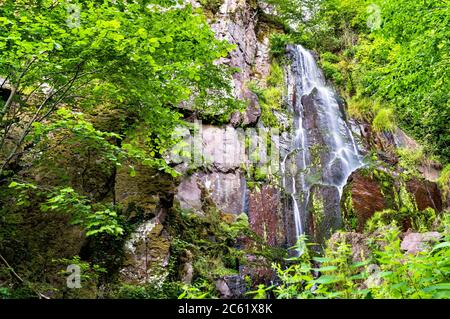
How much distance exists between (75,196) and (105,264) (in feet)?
8.88

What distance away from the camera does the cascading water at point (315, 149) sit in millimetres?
14330

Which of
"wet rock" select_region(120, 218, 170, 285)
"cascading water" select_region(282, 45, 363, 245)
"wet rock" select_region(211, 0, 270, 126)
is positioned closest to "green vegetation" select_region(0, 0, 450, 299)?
"wet rock" select_region(120, 218, 170, 285)

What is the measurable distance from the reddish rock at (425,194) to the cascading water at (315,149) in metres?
2.70

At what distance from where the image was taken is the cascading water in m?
14.3

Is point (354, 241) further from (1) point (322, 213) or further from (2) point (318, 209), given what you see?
(2) point (318, 209)

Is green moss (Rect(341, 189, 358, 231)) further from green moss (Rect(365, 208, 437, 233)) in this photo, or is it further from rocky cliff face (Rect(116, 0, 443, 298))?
green moss (Rect(365, 208, 437, 233))

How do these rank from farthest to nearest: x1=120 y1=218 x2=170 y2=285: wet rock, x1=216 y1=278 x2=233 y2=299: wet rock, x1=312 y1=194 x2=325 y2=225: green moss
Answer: x1=312 y1=194 x2=325 y2=225: green moss
x1=216 y1=278 x2=233 y2=299: wet rock
x1=120 y1=218 x2=170 y2=285: wet rock

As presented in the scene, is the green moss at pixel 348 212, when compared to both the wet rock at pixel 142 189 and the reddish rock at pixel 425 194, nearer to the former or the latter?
the reddish rock at pixel 425 194

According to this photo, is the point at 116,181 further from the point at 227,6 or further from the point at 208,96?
the point at 227,6

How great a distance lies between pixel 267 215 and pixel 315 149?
518 centimetres

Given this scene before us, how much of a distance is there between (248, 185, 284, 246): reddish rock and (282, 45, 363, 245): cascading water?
2.51ft

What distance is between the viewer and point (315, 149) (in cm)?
1755

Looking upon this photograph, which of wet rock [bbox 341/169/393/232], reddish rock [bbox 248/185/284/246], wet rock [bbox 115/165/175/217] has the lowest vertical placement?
reddish rock [bbox 248/185/284/246]

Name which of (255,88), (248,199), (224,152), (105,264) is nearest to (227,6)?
(255,88)
